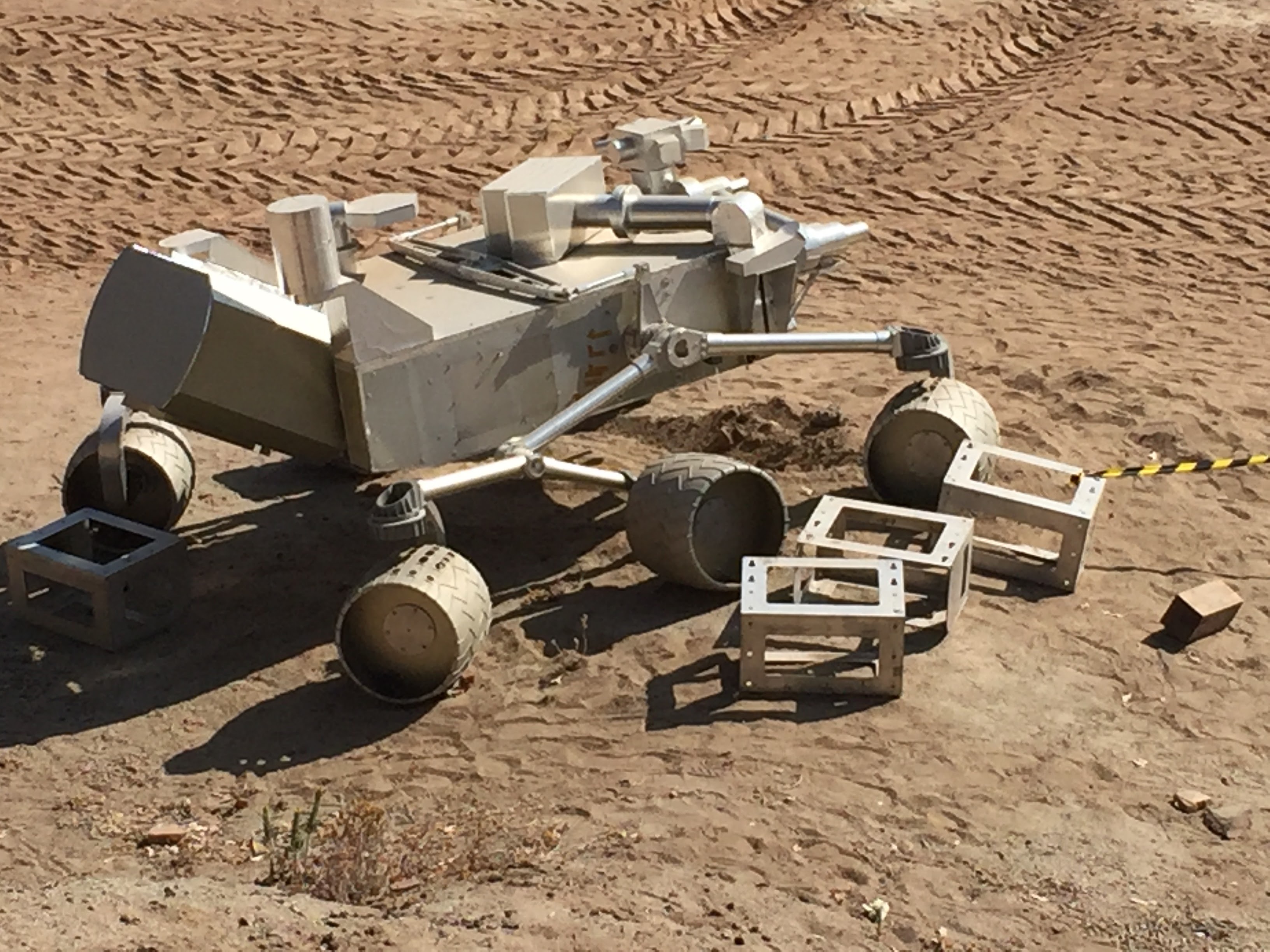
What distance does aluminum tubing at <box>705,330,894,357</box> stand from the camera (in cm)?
715

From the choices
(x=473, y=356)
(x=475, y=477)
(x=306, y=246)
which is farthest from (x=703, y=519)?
(x=306, y=246)

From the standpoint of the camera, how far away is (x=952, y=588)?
671 centimetres

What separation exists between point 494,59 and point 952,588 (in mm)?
8828

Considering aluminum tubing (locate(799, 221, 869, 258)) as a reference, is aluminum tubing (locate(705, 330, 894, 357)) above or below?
below

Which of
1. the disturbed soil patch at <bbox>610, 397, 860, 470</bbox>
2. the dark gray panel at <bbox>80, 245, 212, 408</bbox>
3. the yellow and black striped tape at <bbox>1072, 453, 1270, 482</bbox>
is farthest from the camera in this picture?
the disturbed soil patch at <bbox>610, 397, 860, 470</bbox>

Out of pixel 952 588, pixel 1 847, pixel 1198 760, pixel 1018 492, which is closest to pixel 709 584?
pixel 952 588

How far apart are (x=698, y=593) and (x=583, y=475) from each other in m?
A: 0.73

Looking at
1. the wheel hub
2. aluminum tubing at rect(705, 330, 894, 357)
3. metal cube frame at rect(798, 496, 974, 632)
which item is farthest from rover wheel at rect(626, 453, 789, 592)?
the wheel hub

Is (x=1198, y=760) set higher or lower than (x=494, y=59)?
lower

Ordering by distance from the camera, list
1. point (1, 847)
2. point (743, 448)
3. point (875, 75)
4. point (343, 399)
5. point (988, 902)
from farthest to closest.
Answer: point (875, 75)
point (743, 448)
point (343, 399)
point (1, 847)
point (988, 902)

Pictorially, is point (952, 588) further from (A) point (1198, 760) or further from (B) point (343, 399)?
(B) point (343, 399)

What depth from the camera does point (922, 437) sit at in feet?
24.8

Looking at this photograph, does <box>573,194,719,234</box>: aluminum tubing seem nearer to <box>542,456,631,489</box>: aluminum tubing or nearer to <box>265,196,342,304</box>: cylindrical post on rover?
<box>542,456,631,489</box>: aluminum tubing

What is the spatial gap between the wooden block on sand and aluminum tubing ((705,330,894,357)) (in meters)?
1.63
